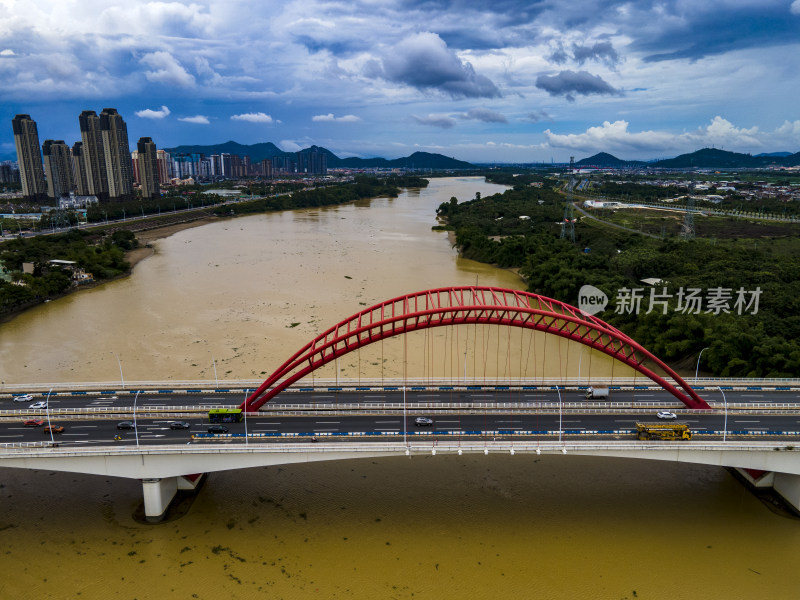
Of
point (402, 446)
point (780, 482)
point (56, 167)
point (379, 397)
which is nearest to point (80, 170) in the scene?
point (56, 167)

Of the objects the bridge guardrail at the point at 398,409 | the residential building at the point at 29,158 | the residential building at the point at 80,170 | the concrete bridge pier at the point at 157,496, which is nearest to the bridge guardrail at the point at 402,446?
the concrete bridge pier at the point at 157,496

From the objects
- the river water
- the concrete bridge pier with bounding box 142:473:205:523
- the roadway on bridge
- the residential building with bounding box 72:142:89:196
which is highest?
the residential building with bounding box 72:142:89:196

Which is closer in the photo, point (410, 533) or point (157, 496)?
point (157, 496)

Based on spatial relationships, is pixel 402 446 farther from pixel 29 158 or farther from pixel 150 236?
pixel 29 158

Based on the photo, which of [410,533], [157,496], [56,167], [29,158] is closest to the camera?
[157,496]

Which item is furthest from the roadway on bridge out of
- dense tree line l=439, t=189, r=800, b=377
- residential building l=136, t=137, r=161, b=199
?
residential building l=136, t=137, r=161, b=199

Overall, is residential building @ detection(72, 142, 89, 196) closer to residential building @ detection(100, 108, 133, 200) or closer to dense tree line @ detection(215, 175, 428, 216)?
residential building @ detection(100, 108, 133, 200)

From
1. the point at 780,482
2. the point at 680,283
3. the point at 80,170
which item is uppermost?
the point at 80,170
